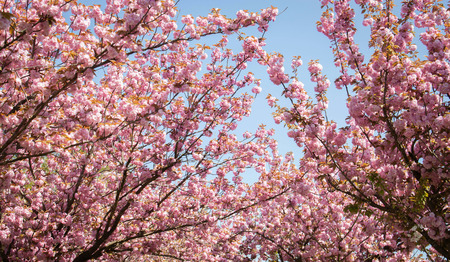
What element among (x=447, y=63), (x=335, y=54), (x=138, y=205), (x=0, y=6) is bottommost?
(x=138, y=205)

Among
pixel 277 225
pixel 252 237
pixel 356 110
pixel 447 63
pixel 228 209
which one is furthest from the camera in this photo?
pixel 252 237

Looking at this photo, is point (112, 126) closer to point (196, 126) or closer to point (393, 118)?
point (196, 126)

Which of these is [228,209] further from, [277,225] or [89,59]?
[89,59]

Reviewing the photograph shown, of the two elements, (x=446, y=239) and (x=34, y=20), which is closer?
(x=34, y=20)

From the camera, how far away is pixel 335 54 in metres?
6.51

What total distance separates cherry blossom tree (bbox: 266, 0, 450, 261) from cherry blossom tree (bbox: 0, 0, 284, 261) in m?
1.88

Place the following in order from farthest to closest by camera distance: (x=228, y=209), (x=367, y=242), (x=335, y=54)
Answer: (x=367, y=242) → (x=228, y=209) → (x=335, y=54)

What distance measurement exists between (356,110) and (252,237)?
10.2m

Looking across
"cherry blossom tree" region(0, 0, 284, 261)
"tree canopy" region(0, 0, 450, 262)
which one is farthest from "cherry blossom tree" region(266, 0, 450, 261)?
"cherry blossom tree" region(0, 0, 284, 261)

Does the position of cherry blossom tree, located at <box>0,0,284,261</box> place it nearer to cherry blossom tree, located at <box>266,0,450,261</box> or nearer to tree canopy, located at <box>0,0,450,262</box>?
tree canopy, located at <box>0,0,450,262</box>

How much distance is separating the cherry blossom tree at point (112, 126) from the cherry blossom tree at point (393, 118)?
1.88 metres

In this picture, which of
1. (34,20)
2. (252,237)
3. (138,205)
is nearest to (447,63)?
(34,20)

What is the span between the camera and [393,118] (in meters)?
5.67

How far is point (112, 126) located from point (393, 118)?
4865 millimetres
